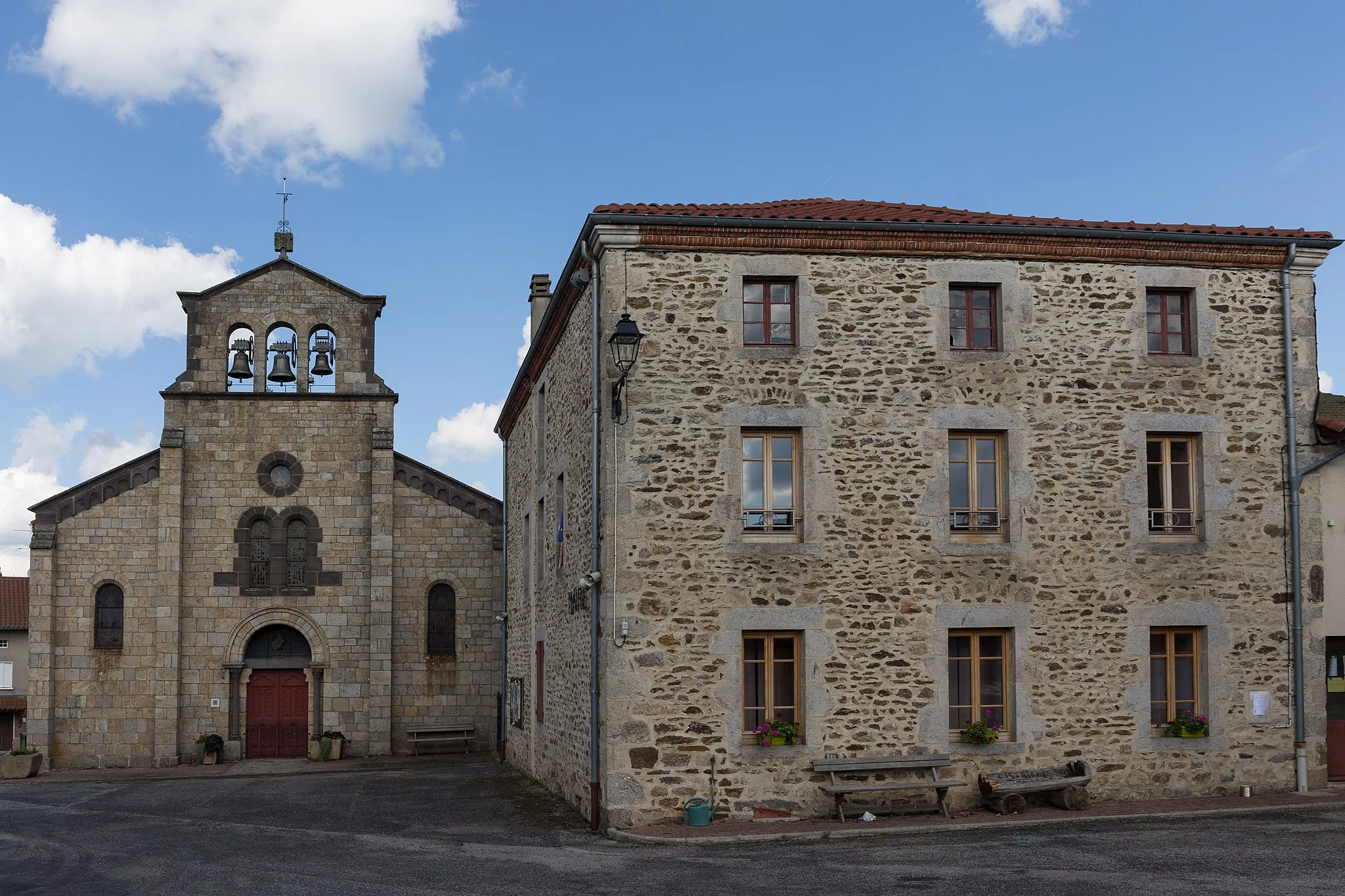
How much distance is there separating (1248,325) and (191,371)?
2091cm

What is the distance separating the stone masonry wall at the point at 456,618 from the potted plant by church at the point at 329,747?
3.98 ft

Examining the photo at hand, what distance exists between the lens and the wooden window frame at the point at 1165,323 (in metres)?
15.7

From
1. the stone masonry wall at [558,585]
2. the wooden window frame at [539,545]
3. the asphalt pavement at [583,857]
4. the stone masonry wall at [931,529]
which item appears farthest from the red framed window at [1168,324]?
the wooden window frame at [539,545]

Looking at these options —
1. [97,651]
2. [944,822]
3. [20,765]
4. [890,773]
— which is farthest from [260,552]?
[944,822]

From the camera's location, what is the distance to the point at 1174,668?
15.3 metres

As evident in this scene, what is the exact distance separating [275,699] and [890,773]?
54.8 ft

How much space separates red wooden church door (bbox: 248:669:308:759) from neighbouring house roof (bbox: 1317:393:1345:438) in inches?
793

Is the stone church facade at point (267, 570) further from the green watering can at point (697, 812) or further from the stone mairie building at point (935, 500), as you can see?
the green watering can at point (697, 812)

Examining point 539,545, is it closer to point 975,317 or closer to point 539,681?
point 539,681

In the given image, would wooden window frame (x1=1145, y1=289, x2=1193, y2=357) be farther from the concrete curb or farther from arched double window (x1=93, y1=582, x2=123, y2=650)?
arched double window (x1=93, y1=582, x2=123, y2=650)

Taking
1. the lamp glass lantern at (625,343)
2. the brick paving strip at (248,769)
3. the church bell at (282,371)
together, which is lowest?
the brick paving strip at (248,769)

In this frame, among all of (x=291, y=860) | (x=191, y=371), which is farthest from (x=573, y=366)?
(x=191, y=371)

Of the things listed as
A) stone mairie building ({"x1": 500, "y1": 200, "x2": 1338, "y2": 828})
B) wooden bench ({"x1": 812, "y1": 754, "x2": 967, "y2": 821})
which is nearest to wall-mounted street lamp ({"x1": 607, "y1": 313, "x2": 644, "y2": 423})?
stone mairie building ({"x1": 500, "y1": 200, "x2": 1338, "y2": 828})

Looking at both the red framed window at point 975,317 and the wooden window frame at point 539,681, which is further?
the wooden window frame at point 539,681
